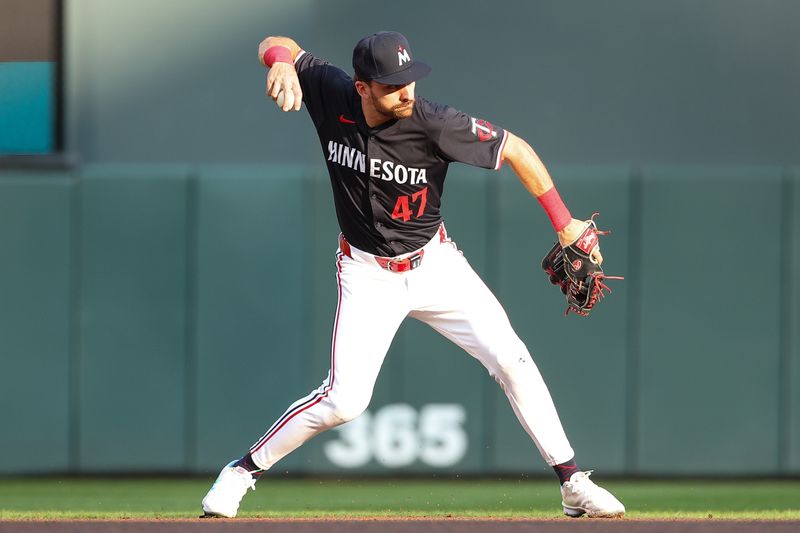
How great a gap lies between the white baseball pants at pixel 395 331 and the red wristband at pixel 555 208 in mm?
382

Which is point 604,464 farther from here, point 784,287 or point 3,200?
point 3,200

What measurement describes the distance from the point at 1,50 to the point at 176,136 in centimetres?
107

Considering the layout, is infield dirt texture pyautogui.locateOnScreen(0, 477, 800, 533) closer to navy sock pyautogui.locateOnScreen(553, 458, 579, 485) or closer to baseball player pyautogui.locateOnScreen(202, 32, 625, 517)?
navy sock pyautogui.locateOnScreen(553, 458, 579, 485)

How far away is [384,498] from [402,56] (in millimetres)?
2636

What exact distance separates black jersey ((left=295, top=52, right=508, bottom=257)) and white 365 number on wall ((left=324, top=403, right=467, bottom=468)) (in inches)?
90.2

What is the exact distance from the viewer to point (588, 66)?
6797mm

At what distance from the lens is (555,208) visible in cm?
424

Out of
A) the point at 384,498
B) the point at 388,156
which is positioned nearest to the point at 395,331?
the point at 388,156

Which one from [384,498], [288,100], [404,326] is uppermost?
[288,100]

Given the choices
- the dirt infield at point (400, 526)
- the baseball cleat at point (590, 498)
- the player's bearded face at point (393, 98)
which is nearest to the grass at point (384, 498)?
the baseball cleat at point (590, 498)

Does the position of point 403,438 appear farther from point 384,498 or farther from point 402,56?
point 402,56

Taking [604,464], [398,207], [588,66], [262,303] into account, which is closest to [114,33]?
[262,303]

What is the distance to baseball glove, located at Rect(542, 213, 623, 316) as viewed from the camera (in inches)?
169

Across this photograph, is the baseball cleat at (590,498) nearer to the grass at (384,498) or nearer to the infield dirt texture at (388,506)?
the infield dirt texture at (388,506)
